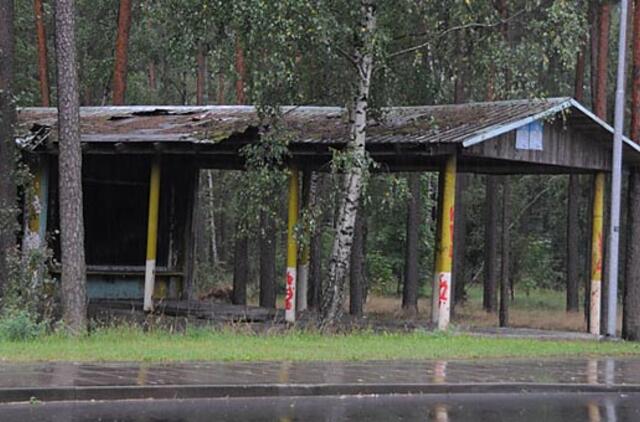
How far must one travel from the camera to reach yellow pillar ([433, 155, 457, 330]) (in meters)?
20.8

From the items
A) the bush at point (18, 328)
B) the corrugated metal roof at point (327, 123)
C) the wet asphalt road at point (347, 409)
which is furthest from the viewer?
the corrugated metal roof at point (327, 123)

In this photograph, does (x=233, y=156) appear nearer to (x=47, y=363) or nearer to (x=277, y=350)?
(x=277, y=350)

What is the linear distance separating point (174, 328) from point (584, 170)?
10.2 metres

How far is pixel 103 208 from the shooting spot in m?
26.2

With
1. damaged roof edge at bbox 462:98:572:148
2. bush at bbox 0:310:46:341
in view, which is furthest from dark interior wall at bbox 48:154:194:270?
damaged roof edge at bbox 462:98:572:148

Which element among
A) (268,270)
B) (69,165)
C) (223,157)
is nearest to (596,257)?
(223,157)

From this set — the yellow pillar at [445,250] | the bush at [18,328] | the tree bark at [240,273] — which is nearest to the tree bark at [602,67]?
the yellow pillar at [445,250]

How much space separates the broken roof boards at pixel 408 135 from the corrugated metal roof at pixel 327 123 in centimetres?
2

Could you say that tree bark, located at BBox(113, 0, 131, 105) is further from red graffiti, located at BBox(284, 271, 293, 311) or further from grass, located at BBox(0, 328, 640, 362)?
grass, located at BBox(0, 328, 640, 362)

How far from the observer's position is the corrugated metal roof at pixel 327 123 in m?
20.6

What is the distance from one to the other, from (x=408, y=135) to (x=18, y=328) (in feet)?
26.9

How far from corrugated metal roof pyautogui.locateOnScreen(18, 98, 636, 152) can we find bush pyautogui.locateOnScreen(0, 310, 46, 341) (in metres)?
6.11

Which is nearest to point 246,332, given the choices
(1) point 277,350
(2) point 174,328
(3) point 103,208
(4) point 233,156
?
(2) point 174,328

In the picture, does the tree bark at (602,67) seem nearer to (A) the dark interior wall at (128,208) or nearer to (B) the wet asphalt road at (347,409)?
(A) the dark interior wall at (128,208)
